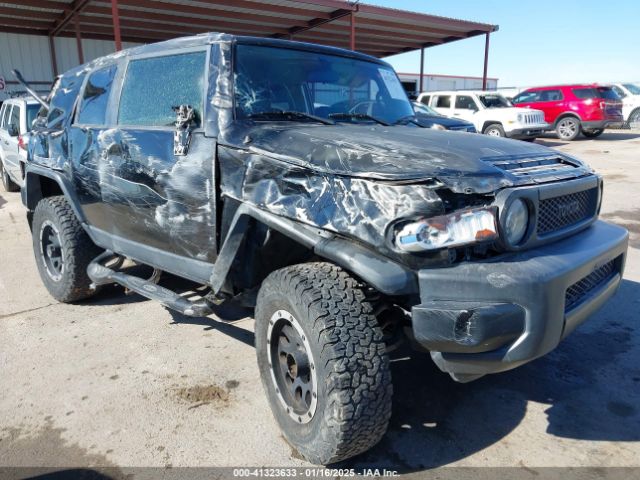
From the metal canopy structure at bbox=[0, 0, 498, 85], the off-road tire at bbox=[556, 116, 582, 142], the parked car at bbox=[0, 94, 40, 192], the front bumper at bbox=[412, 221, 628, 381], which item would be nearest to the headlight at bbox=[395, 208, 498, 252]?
the front bumper at bbox=[412, 221, 628, 381]

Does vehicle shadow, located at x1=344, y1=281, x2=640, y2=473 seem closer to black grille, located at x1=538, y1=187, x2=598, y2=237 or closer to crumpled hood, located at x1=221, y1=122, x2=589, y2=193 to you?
black grille, located at x1=538, y1=187, x2=598, y2=237

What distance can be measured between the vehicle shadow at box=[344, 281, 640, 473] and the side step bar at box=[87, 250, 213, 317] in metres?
1.21

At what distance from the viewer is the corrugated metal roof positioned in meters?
13.7

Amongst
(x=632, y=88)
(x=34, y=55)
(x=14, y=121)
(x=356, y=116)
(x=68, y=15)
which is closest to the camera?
(x=356, y=116)

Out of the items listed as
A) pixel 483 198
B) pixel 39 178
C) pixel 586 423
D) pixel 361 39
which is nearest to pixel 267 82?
pixel 483 198

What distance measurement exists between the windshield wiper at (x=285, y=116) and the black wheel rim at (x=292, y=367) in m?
1.15

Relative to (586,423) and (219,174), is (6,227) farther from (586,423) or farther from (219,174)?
(586,423)

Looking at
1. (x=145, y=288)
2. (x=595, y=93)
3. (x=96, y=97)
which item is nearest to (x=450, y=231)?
(x=145, y=288)

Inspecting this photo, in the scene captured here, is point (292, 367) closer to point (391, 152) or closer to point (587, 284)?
point (391, 152)

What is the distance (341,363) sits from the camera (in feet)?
6.66

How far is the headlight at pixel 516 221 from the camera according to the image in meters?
2.04

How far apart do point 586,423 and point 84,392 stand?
285 cm

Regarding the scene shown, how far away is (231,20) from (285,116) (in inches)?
576

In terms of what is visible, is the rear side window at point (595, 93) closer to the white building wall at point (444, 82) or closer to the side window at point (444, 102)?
the side window at point (444, 102)
